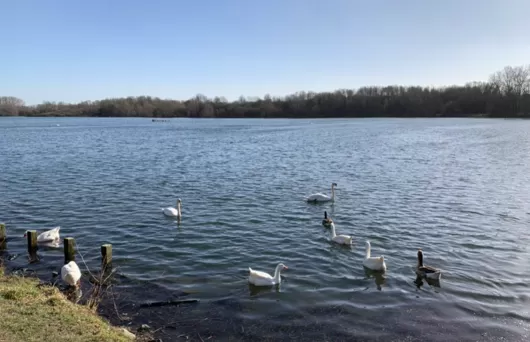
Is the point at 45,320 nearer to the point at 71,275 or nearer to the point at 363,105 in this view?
the point at 71,275

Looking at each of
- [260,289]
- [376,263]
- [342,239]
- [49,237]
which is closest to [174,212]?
[49,237]

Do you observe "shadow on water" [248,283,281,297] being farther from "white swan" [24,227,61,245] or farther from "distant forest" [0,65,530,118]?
"distant forest" [0,65,530,118]

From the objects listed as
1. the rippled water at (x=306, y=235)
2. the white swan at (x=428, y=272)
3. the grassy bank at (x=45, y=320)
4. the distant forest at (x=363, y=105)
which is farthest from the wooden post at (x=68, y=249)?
the distant forest at (x=363, y=105)

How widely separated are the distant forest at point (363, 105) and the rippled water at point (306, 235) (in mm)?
110112

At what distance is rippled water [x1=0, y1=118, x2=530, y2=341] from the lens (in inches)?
386

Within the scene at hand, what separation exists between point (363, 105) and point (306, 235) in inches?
5644

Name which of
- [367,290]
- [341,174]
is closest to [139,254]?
[367,290]

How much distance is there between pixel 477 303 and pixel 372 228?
6334mm

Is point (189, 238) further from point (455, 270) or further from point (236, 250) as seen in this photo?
point (455, 270)

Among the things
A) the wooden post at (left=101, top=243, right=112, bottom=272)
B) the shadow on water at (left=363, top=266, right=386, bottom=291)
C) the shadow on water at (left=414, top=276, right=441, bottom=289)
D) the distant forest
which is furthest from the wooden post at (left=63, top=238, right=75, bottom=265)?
the distant forest

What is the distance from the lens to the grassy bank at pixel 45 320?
284 inches

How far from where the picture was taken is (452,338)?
8828 mm

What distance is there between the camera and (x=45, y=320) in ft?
25.6

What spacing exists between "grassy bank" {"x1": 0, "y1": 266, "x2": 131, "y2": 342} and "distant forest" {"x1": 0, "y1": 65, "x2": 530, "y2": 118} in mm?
130171
